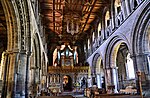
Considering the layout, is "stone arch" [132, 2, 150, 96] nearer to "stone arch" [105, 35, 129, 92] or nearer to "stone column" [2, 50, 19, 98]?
"stone arch" [105, 35, 129, 92]

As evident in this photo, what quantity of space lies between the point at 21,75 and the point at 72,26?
7406 mm

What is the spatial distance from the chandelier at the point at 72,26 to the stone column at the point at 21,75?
642 cm

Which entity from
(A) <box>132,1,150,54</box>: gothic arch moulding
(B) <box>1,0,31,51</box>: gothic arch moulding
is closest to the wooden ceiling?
(A) <box>132,1,150,54</box>: gothic arch moulding

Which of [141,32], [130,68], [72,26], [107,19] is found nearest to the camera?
[141,32]

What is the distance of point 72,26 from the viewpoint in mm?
13984

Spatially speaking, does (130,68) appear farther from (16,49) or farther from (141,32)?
(16,49)

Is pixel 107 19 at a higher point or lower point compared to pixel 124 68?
higher

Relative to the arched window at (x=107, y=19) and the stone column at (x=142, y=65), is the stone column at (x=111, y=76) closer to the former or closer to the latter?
the stone column at (x=142, y=65)

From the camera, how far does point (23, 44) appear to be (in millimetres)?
7941

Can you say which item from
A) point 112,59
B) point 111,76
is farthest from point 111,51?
point 111,76

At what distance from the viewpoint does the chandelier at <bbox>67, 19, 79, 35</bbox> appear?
13.9m

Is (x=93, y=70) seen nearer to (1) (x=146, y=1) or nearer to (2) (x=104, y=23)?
(2) (x=104, y=23)

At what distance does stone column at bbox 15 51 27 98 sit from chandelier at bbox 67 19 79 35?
6417 mm

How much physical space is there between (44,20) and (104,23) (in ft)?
21.8
